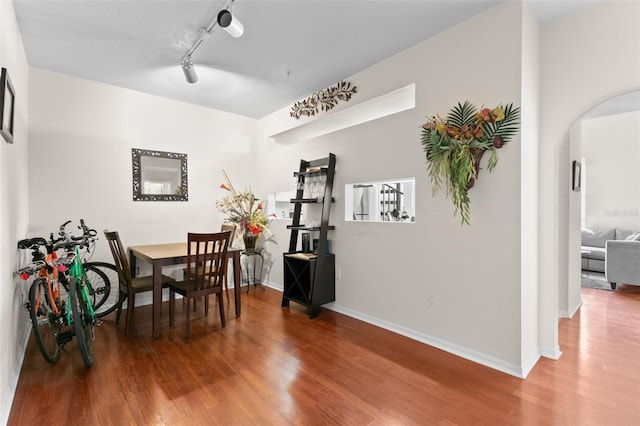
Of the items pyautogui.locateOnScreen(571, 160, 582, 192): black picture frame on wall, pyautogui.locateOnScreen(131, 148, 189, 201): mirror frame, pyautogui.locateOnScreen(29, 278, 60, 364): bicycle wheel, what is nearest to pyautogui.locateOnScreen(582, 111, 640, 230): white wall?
pyautogui.locateOnScreen(571, 160, 582, 192): black picture frame on wall

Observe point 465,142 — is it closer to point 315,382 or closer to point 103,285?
point 315,382

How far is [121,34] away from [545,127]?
12.1ft

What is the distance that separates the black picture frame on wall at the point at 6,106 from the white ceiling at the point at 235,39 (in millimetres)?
740

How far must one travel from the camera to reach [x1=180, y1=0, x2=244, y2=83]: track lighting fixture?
7.05 feet

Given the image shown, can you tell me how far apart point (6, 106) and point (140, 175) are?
2010mm

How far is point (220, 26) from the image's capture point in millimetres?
2277

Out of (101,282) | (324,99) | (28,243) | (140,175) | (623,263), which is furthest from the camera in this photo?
(623,263)

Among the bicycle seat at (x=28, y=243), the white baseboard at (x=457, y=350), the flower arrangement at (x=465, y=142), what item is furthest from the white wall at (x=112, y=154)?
the flower arrangement at (x=465, y=142)

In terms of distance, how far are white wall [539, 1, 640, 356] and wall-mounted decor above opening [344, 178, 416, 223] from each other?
1319mm

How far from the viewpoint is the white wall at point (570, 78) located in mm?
2156

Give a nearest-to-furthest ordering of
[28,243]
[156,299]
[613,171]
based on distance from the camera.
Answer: [28,243]
[156,299]
[613,171]

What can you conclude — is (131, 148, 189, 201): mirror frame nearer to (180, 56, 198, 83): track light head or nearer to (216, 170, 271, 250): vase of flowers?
(216, 170, 271, 250): vase of flowers

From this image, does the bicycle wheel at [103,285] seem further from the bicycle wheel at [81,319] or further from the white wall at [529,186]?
the white wall at [529,186]

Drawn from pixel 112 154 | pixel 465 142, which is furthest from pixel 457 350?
pixel 112 154
